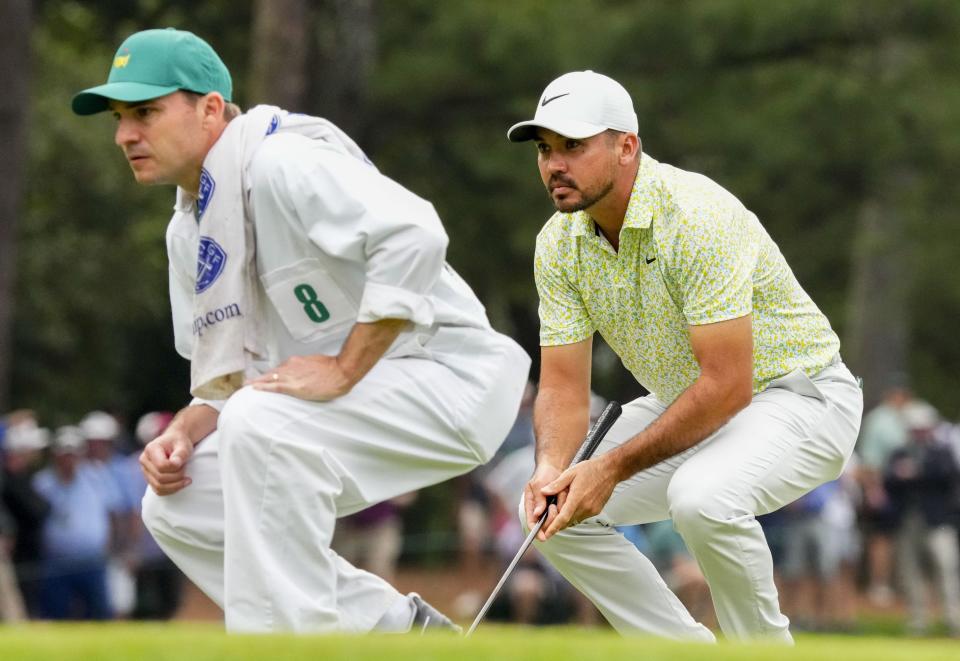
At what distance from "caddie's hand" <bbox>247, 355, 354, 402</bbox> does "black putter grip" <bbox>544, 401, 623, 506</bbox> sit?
852 millimetres

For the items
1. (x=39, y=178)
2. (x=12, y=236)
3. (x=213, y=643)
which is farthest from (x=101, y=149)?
(x=213, y=643)

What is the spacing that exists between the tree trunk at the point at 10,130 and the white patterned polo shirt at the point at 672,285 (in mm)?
13016

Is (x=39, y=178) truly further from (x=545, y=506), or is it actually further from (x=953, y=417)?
(x=545, y=506)

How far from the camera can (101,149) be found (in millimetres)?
27312

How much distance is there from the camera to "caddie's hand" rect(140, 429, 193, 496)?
585 centimetres

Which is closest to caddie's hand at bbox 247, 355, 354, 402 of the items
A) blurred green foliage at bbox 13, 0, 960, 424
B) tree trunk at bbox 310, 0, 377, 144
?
tree trunk at bbox 310, 0, 377, 144

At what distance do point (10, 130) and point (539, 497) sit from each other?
1359 centimetres

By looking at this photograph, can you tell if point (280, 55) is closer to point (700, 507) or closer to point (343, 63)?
point (343, 63)

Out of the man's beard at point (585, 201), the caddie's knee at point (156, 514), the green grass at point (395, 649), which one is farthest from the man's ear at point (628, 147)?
the green grass at point (395, 649)

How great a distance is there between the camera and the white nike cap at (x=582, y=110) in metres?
5.75

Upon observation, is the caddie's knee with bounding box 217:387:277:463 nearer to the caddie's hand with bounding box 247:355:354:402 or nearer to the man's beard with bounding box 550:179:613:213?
the caddie's hand with bounding box 247:355:354:402

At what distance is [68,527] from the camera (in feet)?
47.9

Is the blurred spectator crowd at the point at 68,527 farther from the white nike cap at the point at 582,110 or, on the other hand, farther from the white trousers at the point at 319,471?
the white nike cap at the point at 582,110

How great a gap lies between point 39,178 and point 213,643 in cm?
2468
